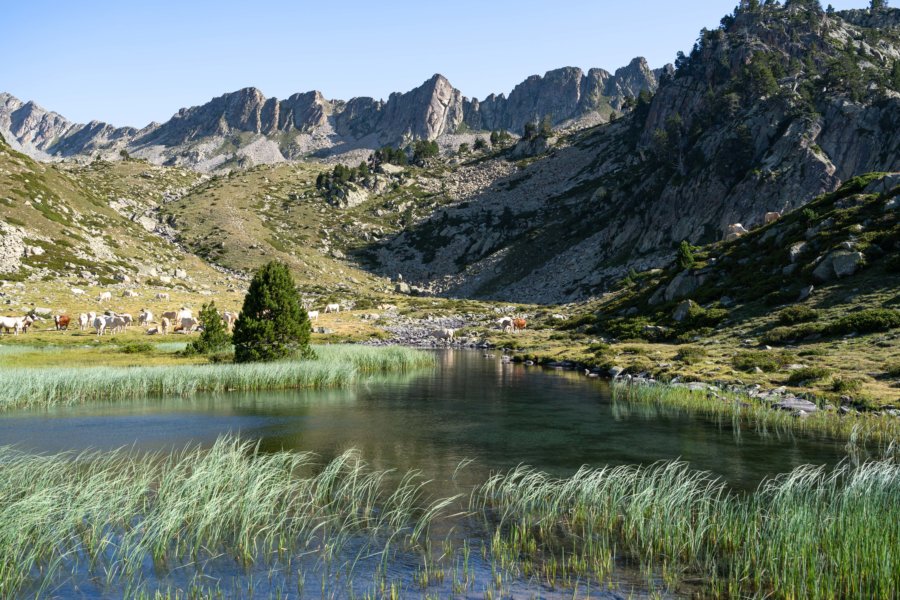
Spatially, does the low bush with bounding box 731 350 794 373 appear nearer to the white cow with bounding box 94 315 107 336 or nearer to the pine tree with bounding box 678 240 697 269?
the pine tree with bounding box 678 240 697 269

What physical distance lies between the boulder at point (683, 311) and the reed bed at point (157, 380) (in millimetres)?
31179

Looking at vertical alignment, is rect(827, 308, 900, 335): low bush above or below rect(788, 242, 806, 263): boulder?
below

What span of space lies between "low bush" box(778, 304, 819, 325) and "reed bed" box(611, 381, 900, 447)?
1656cm

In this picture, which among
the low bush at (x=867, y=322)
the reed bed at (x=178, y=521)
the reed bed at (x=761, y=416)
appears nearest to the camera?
the reed bed at (x=178, y=521)

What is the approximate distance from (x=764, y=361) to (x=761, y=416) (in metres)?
10.5

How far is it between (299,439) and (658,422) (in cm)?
1639

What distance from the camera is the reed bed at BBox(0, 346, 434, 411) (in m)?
30.0

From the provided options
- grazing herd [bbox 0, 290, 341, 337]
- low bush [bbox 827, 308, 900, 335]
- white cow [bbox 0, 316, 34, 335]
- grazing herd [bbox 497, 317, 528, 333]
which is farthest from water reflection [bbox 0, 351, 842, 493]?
grazing herd [bbox 497, 317, 528, 333]

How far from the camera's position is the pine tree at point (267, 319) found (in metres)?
41.2

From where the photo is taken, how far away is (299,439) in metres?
23.1

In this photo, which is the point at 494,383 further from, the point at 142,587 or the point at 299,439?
the point at 142,587

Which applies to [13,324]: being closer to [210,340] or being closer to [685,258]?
[210,340]

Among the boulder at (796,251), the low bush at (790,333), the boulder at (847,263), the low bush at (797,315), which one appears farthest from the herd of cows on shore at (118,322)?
the boulder at (847,263)

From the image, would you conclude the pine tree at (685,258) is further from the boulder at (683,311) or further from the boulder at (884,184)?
the boulder at (884,184)
